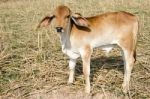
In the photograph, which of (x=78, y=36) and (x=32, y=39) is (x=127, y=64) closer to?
(x=78, y=36)

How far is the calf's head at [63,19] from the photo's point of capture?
5.26 meters

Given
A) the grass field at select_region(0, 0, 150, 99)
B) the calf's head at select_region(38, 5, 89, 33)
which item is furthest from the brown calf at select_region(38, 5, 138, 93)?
the grass field at select_region(0, 0, 150, 99)

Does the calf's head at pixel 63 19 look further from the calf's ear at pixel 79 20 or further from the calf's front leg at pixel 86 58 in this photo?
the calf's front leg at pixel 86 58

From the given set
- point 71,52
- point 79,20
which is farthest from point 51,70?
point 79,20

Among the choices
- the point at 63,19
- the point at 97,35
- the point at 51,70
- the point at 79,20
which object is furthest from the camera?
the point at 51,70

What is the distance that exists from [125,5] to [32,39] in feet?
20.2

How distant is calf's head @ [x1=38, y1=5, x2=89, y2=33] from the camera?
207 inches

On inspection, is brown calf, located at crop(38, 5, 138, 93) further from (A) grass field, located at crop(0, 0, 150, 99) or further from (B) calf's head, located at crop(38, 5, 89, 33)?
(A) grass field, located at crop(0, 0, 150, 99)

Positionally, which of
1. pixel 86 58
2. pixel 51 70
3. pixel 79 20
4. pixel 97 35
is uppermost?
pixel 79 20

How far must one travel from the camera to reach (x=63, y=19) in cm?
534

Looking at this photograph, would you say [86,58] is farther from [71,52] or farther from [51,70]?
[51,70]

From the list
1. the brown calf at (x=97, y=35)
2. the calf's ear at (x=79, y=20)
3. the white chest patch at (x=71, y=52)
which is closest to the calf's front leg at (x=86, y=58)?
the brown calf at (x=97, y=35)

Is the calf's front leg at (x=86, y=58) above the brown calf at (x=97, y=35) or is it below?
below

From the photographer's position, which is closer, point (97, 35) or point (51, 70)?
point (97, 35)
